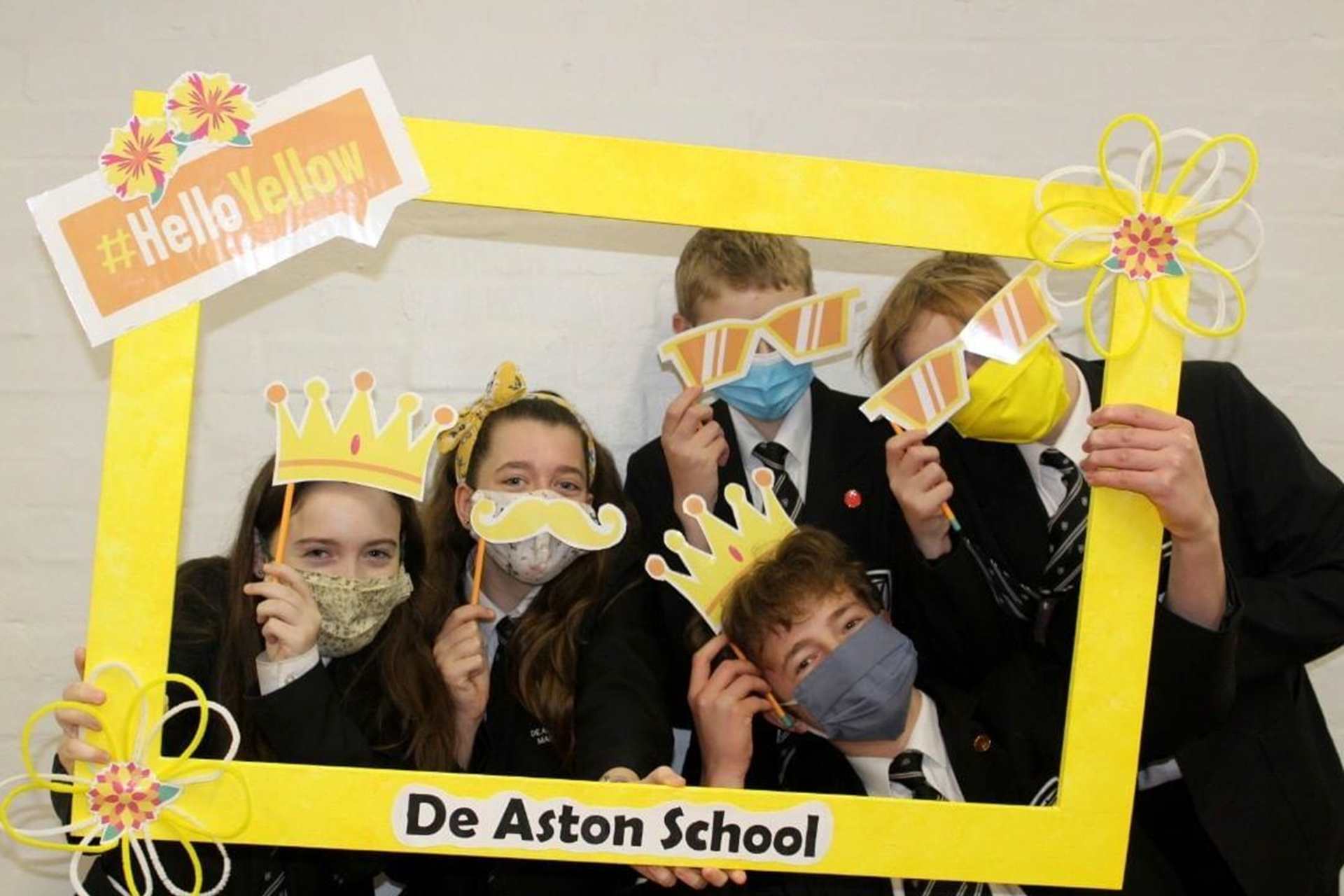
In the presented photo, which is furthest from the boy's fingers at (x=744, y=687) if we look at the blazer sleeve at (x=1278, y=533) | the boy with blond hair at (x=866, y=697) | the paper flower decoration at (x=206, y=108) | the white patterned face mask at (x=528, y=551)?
the paper flower decoration at (x=206, y=108)

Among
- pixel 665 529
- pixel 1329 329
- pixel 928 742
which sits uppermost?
pixel 1329 329

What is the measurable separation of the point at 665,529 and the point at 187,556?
49 centimetres

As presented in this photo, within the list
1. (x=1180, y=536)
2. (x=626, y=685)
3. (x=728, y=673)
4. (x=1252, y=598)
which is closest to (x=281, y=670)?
(x=626, y=685)

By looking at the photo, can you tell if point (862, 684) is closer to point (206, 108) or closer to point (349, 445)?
point (349, 445)

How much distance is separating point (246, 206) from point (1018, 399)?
81 centimetres

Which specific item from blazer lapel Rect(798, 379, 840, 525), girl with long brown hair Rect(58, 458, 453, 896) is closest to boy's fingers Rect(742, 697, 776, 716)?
blazer lapel Rect(798, 379, 840, 525)

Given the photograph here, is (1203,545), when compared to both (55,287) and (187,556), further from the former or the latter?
(55,287)

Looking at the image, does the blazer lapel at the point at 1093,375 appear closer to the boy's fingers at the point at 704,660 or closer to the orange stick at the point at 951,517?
the orange stick at the point at 951,517

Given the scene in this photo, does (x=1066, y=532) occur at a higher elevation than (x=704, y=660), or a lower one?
higher

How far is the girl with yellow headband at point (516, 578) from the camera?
51.8 inches

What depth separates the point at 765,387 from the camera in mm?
1343

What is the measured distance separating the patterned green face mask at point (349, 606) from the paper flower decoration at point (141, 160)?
1.33 ft

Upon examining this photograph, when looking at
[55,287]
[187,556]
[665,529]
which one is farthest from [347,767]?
[55,287]

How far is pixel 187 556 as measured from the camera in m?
1.27
